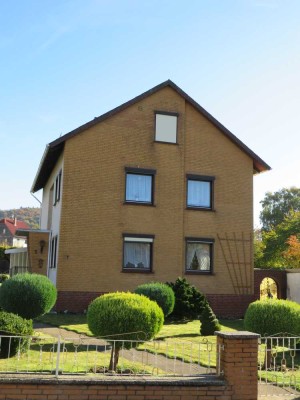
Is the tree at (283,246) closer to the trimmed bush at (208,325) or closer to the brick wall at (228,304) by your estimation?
the brick wall at (228,304)

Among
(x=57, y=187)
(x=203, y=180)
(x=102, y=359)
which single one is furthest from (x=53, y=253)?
(x=102, y=359)

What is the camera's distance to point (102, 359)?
395 inches

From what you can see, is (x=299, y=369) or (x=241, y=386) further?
(x=299, y=369)

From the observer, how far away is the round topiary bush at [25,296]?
13102 mm

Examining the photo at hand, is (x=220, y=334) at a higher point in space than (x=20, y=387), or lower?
higher

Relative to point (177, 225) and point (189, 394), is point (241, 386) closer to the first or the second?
point (189, 394)

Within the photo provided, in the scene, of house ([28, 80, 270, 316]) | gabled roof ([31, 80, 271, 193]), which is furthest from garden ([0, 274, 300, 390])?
gabled roof ([31, 80, 271, 193])

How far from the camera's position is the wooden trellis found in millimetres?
21516

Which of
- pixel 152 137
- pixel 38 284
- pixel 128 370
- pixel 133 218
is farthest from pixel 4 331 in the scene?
pixel 152 137

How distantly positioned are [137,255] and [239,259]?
15.8 feet

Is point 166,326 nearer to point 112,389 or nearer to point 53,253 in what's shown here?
point 53,253

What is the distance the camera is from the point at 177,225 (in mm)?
A: 20906

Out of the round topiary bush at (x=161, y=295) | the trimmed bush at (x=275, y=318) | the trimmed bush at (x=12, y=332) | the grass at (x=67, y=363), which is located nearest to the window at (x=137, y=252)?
the round topiary bush at (x=161, y=295)

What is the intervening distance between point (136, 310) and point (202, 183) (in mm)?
13448
